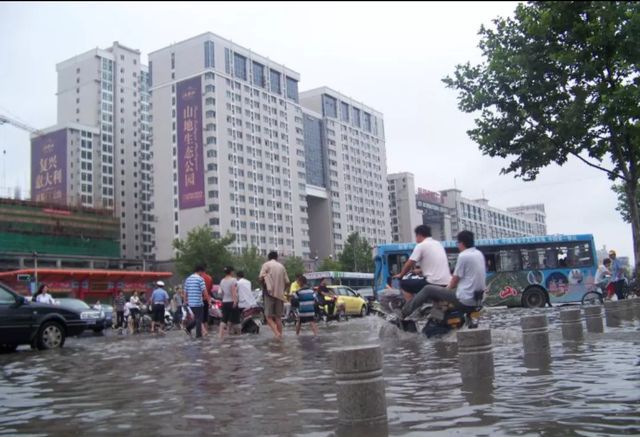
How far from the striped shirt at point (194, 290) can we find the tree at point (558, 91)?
28.2 ft

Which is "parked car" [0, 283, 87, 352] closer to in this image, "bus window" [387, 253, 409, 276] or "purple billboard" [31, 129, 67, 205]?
"bus window" [387, 253, 409, 276]

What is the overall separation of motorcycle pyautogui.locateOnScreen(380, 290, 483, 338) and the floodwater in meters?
0.25

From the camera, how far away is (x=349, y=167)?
444 ft

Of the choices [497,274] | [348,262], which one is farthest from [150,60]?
[497,274]

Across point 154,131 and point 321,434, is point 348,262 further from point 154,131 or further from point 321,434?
point 321,434

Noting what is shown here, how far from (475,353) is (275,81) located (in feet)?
379

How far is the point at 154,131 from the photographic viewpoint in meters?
104

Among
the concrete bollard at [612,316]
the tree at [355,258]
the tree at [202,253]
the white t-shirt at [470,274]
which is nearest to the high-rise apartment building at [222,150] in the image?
the tree at [355,258]

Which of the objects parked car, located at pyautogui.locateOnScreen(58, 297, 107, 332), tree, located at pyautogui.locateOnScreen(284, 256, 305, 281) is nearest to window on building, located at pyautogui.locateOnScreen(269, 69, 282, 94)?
tree, located at pyautogui.locateOnScreen(284, 256, 305, 281)

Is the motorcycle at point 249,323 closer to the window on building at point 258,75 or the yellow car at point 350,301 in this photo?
the yellow car at point 350,301

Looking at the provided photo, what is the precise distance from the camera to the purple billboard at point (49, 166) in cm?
12088

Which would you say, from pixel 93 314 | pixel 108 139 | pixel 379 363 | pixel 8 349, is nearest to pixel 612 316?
pixel 379 363

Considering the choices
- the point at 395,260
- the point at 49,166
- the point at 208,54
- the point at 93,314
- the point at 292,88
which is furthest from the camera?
the point at 49,166

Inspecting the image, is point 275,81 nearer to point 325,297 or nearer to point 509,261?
point 325,297
